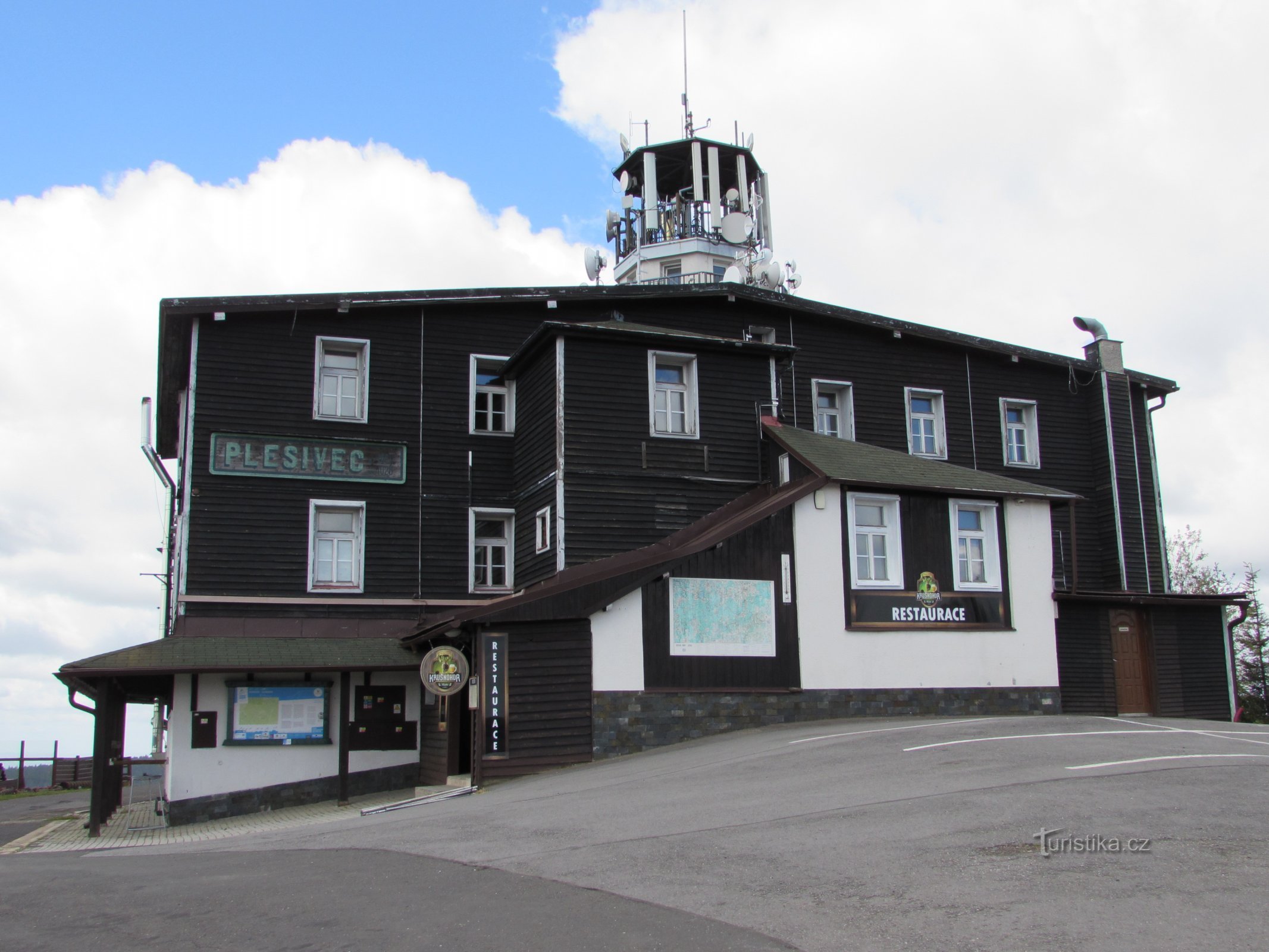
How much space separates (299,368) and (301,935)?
1496 centimetres

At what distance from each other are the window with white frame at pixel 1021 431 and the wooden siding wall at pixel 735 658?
31.9 ft

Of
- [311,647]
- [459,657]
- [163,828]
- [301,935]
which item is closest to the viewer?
[301,935]

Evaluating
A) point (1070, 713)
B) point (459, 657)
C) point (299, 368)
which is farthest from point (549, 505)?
point (1070, 713)

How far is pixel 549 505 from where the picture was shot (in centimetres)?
1966

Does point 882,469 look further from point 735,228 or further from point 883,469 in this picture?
point 735,228

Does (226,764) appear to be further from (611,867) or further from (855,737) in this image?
(611,867)

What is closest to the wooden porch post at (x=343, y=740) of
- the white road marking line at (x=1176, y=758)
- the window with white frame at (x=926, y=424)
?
the white road marking line at (x=1176, y=758)

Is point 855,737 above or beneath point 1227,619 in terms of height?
beneath

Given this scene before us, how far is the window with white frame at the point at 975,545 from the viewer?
19.8 meters

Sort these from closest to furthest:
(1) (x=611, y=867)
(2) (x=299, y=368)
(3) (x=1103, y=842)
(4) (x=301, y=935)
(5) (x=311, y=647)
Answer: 1. (4) (x=301, y=935)
2. (3) (x=1103, y=842)
3. (1) (x=611, y=867)
4. (5) (x=311, y=647)
5. (2) (x=299, y=368)

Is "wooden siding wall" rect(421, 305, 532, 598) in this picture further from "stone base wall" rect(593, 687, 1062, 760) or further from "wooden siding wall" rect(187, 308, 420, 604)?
"stone base wall" rect(593, 687, 1062, 760)

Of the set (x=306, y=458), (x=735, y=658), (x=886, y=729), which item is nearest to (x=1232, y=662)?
(x=886, y=729)

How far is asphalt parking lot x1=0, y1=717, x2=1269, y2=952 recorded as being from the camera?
673 cm

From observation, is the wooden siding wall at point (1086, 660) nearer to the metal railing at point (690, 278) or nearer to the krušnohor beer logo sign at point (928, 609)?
the krušnohor beer logo sign at point (928, 609)
